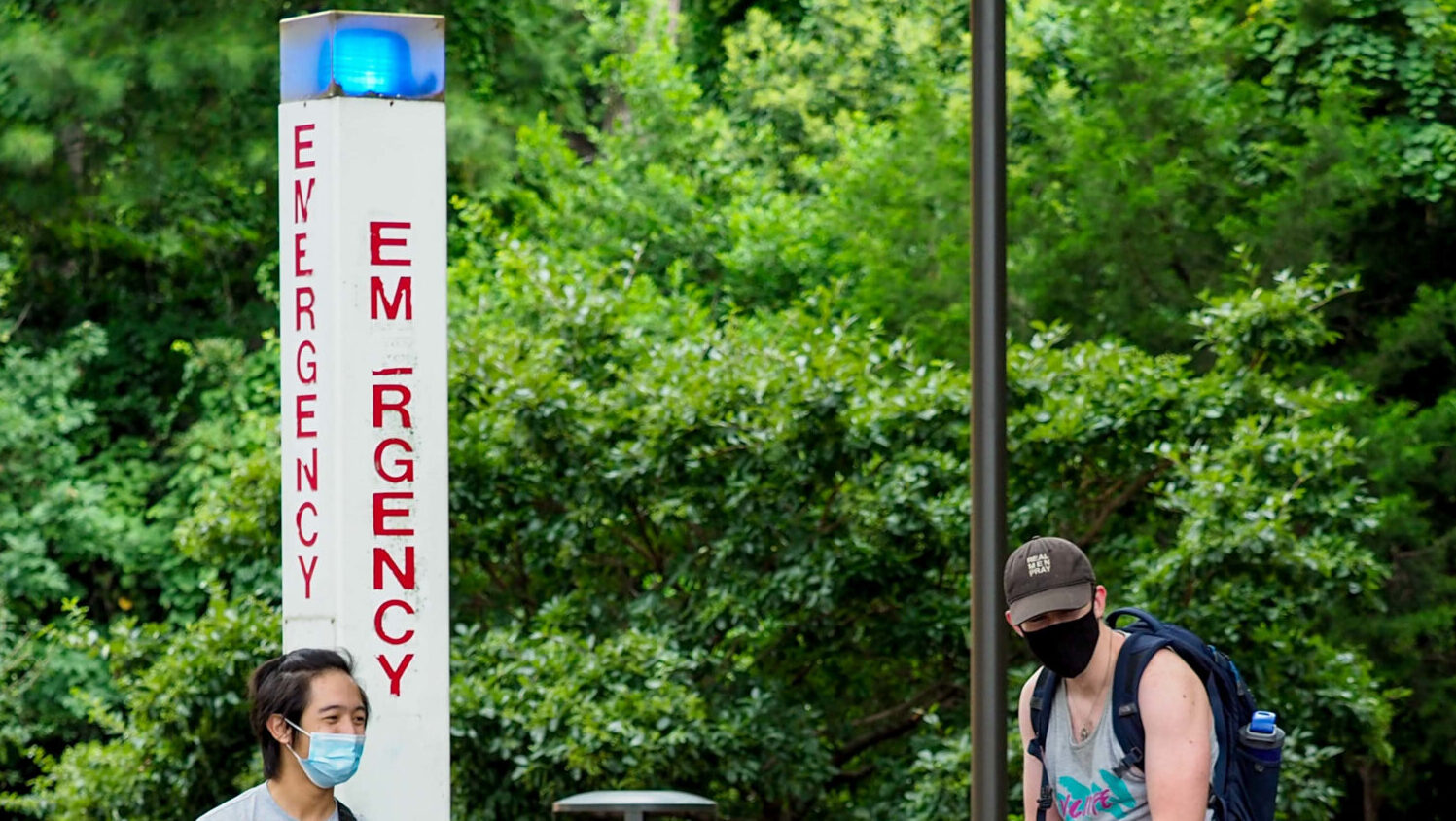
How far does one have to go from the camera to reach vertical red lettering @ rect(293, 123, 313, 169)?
15.9 ft

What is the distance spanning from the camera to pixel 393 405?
475cm

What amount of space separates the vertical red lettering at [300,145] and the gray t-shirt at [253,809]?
1733mm

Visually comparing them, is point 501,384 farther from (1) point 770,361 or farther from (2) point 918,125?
(2) point 918,125

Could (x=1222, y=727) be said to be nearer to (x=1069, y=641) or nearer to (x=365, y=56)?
(x=1069, y=641)

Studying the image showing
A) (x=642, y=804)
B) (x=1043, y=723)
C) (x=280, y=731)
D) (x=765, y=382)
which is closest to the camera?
(x=280, y=731)

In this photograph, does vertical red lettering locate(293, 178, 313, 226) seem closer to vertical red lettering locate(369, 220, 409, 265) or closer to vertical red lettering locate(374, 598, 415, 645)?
vertical red lettering locate(369, 220, 409, 265)

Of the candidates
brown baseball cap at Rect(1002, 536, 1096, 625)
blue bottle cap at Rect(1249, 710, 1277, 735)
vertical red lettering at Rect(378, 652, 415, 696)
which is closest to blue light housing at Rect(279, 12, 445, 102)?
vertical red lettering at Rect(378, 652, 415, 696)

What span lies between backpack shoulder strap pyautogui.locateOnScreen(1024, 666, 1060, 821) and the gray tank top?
0.01 metres

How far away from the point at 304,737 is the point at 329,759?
7 cm

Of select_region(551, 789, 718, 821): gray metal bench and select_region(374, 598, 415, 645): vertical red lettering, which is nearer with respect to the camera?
select_region(374, 598, 415, 645): vertical red lettering

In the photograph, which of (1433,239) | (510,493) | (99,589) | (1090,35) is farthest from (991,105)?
(99,589)

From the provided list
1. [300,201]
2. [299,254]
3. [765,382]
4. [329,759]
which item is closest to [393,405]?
[299,254]

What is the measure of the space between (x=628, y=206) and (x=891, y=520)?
31.7 feet

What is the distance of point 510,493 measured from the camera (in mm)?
10312
